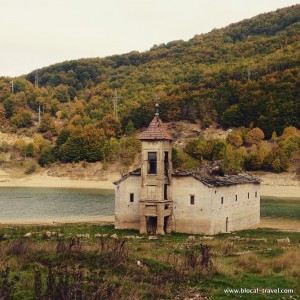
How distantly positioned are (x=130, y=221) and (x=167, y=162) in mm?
6131

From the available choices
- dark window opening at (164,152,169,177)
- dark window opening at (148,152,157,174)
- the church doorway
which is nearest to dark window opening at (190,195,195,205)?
dark window opening at (164,152,169,177)

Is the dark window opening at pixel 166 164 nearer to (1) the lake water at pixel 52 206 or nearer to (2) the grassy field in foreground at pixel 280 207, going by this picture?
(1) the lake water at pixel 52 206

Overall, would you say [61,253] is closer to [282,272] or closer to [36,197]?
[282,272]

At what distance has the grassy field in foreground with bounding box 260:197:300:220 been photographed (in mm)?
62022

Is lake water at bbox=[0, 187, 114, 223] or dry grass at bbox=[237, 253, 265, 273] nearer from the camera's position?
dry grass at bbox=[237, 253, 265, 273]

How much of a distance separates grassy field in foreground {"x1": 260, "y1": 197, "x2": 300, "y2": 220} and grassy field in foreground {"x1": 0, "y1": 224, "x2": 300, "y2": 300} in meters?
31.3

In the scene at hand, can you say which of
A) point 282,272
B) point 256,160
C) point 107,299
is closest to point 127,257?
point 282,272

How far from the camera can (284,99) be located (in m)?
132

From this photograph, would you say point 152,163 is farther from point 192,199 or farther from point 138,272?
point 138,272

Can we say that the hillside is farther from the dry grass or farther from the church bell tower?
the dry grass

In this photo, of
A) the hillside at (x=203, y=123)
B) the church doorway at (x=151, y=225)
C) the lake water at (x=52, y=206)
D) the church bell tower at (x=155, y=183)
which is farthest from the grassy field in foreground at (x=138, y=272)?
the hillside at (x=203, y=123)

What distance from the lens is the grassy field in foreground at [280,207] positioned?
203 feet

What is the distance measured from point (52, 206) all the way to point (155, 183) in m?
33.3

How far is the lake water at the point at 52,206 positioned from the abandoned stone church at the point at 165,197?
54.6 feet
